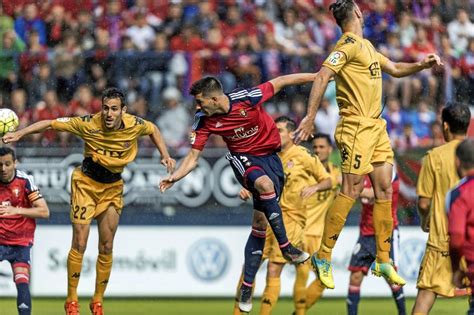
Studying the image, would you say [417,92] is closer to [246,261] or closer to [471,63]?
[471,63]

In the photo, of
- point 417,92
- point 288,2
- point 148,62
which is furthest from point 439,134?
A: point 148,62

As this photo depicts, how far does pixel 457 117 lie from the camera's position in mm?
9219

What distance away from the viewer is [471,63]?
58.3ft

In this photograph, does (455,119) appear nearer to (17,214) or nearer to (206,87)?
(206,87)

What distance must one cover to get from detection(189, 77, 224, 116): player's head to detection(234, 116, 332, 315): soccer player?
6.84 feet

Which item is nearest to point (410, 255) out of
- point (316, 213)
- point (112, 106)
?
point (316, 213)

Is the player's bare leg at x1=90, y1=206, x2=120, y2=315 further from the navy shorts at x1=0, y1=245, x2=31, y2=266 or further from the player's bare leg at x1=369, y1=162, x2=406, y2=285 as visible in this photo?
the player's bare leg at x1=369, y1=162, x2=406, y2=285

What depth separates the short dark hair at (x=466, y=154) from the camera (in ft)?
25.4

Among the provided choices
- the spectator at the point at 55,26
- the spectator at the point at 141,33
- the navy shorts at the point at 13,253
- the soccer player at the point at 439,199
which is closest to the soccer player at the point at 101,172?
the navy shorts at the point at 13,253

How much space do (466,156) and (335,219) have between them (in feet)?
10.9

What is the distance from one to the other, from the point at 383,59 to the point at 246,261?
261cm

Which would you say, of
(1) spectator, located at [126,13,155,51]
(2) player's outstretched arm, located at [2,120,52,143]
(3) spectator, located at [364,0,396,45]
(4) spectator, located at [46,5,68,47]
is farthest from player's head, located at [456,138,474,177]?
(4) spectator, located at [46,5,68,47]

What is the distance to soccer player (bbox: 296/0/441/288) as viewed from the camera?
1069cm

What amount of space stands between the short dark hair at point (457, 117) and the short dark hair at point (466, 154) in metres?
1.40
